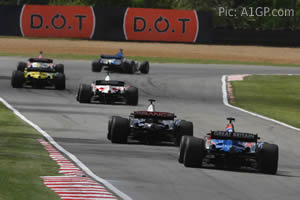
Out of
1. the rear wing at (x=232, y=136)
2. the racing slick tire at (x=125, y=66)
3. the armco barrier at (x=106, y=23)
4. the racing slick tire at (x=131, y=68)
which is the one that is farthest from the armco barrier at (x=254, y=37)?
the rear wing at (x=232, y=136)

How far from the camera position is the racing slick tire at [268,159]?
1586 centimetres

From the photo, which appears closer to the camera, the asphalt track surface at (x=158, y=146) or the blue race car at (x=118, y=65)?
the asphalt track surface at (x=158, y=146)

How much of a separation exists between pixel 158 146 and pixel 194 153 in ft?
12.9

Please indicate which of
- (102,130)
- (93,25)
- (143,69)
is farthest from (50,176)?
(93,25)

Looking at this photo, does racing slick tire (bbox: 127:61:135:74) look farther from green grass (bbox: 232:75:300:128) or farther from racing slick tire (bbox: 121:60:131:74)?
green grass (bbox: 232:75:300:128)

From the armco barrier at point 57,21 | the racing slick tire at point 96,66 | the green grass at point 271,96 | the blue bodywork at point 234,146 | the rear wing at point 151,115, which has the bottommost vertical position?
the green grass at point 271,96

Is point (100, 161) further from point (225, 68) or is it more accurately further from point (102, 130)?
point (225, 68)

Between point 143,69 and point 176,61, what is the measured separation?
42.1 feet

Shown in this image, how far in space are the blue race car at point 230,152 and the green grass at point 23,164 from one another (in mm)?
2708

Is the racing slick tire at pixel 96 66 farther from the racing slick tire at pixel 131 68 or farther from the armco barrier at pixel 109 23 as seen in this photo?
the armco barrier at pixel 109 23

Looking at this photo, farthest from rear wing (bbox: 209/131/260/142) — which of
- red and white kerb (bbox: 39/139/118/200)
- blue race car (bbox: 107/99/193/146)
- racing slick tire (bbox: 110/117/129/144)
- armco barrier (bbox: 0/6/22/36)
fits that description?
armco barrier (bbox: 0/6/22/36)

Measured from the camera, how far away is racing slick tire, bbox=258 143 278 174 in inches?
624

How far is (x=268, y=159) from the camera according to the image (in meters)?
15.9

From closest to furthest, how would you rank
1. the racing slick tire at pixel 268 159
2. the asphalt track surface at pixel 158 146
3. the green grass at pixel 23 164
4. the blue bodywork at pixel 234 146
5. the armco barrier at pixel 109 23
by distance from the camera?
the green grass at pixel 23 164, the asphalt track surface at pixel 158 146, the racing slick tire at pixel 268 159, the blue bodywork at pixel 234 146, the armco barrier at pixel 109 23
